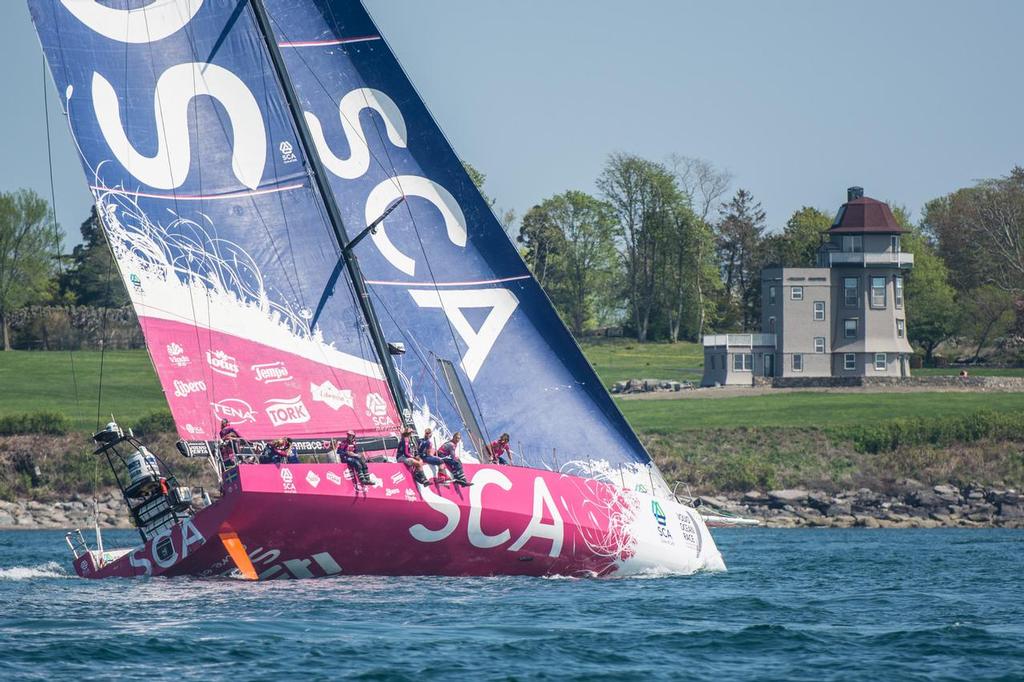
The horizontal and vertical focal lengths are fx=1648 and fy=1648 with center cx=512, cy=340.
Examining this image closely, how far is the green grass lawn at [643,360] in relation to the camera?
91.8m

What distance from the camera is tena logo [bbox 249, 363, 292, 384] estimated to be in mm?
28688

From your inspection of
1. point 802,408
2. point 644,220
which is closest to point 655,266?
point 644,220

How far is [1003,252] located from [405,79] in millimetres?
82630

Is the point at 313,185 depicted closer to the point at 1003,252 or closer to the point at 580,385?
the point at 580,385

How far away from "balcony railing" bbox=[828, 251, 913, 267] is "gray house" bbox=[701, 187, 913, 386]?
54 mm

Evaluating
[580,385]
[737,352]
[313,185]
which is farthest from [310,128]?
[737,352]

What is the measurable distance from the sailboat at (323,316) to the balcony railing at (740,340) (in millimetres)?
56363

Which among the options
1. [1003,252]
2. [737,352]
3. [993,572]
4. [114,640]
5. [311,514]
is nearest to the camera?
[114,640]

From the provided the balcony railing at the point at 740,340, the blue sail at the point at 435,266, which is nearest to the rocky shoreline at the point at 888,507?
the blue sail at the point at 435,266

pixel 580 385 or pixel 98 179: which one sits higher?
pixel 98 179

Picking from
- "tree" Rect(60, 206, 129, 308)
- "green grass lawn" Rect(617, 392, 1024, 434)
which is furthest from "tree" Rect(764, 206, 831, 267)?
"tree" Rect(60, 206, 129, 308)

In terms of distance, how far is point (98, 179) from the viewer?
28.2 meters

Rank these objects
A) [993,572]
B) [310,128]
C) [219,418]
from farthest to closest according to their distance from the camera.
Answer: [993,572]
[310,128]
[219,418]

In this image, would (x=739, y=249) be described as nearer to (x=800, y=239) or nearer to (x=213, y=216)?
(x=800, y=239)
